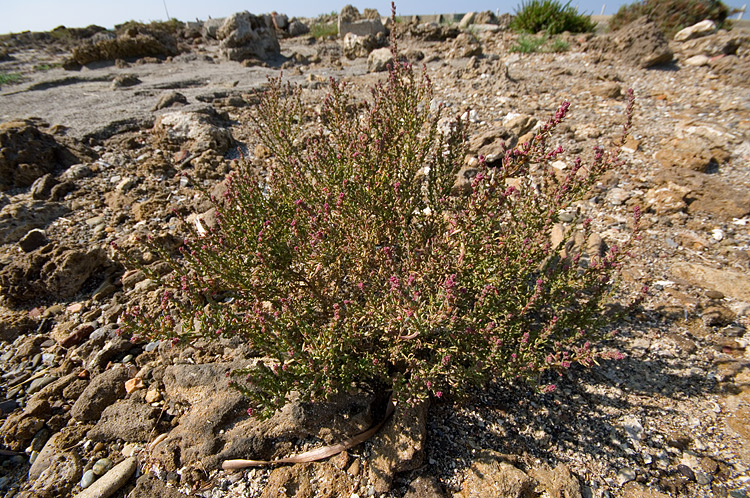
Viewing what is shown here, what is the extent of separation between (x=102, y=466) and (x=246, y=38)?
11474mm

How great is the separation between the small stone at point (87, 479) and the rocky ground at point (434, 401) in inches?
0.5

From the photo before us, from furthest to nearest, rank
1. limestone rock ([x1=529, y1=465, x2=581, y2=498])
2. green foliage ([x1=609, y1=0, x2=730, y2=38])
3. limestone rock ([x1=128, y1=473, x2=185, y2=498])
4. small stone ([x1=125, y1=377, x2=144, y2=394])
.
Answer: green foliage ([x1=609, y1=0, x2=730, y2=38]) → small stone ([x1=125, y1=377, x2=144, y2=394]) → limestone rock ([x1=128, y1=473, x2=185, y2=498]) → limestone rock ([x1=529, y1=465, x2=581, y2=498])

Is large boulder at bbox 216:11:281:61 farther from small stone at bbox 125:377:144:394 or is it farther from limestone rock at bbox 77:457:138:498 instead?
limestone rock at bbox 77:457:138:498

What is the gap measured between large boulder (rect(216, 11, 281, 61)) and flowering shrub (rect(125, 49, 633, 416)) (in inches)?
395

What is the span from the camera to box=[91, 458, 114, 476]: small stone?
229 cm

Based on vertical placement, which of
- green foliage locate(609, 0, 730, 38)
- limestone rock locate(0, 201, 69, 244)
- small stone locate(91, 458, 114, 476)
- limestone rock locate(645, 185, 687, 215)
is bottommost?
small stone locate(91, 458, 114, 476)

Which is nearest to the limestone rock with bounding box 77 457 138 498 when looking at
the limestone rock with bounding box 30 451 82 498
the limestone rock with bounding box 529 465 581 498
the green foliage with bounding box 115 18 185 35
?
the limestone rock with bounding box 30 451 82 498

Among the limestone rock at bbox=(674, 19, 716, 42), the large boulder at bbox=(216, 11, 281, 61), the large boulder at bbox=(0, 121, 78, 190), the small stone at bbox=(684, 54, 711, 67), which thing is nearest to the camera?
the large boulder at bbox=(0, 121, 78, 190)

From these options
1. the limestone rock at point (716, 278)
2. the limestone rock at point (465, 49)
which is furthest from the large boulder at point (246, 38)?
the limestone rock at point (716, 278)

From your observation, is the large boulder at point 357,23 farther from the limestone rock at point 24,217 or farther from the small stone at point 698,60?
the limestone rock at point 24,217

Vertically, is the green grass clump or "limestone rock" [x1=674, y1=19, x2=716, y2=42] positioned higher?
"limestone rock" [x1=674, y1=19, x2=716, y2=42]

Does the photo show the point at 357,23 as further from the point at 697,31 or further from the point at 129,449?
the point at 129,449

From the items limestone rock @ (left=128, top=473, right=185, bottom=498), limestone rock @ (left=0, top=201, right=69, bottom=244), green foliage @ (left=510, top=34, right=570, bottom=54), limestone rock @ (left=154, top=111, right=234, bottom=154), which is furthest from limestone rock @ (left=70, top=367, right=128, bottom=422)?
green foliage @ (left=510, top=34, right=570, bottom=54)

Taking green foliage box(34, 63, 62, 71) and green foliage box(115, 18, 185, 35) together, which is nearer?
green foliage box(34, 63, 62, 71)
